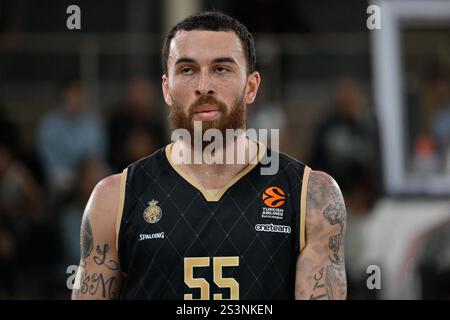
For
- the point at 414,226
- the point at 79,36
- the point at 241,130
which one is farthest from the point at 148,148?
the point at 241,130

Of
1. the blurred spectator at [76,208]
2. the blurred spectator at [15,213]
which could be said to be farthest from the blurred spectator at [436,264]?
the blurred spectator at [15,213]

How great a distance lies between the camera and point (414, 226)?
35.8 ft

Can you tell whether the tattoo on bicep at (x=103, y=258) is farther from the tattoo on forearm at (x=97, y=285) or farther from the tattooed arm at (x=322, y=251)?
the tattooed arm at (x=322, y=251)

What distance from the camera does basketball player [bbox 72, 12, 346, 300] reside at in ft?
16.0

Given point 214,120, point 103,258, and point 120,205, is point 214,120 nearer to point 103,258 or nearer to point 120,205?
point 120,205

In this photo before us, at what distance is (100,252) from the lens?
5004 millimetres

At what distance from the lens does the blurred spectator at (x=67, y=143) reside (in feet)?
35.1

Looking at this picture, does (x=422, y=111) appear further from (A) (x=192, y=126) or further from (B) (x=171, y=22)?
(A) (x=192, y=126)

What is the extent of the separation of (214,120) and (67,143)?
6103 mm

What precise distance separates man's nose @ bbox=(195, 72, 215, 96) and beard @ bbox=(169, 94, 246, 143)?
24mm

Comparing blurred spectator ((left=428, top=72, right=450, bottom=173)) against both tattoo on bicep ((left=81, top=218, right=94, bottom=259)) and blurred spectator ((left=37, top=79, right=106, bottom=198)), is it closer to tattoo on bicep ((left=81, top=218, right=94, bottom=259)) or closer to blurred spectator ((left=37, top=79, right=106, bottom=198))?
blurred spectator ((left=37, top=79, right=106, bottom=198))

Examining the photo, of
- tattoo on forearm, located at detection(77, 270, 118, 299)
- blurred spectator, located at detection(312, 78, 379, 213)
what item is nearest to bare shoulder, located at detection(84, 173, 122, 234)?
tattoo on forearm, located at detection(77, 270, 118, 299)

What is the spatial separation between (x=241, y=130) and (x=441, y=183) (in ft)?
21.9

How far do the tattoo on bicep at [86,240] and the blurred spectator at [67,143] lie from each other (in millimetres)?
5622
